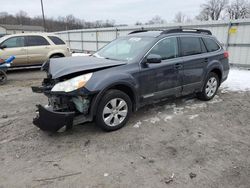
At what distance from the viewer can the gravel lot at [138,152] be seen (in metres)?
2.58

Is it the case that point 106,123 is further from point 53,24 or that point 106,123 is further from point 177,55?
point 53,24

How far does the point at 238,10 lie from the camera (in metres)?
48.4

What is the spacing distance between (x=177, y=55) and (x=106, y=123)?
220 centimetres

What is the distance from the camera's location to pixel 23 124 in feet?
13.3

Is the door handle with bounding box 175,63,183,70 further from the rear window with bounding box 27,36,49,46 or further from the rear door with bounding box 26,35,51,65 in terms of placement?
the rear window with bounding box 27,36,49,46

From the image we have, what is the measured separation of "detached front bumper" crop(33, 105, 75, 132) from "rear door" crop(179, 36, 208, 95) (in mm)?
2713

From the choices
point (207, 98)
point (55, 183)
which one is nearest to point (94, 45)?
point (207, 98)

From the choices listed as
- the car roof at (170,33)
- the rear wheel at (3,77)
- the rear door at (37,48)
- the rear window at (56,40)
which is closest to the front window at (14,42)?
the rear door at (37,48)

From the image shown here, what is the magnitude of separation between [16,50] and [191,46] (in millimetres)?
7785

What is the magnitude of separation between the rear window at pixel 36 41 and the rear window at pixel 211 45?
24.5 feet

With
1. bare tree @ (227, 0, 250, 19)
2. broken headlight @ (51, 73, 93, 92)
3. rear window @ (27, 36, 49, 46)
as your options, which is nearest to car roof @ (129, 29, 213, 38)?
broken headlight @ (51, 73, 93, 92)

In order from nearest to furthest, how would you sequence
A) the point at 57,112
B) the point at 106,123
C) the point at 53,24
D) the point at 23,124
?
the point at 57,112
the point at 106,123
the point at 23,124
the point at 53,24

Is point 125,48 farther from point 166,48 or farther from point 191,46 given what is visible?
point 191,46

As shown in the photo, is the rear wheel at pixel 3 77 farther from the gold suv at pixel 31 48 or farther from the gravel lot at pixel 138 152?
the gravel lot at pixel 138 152
